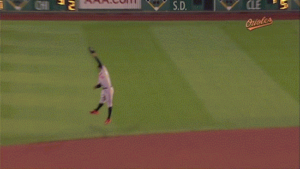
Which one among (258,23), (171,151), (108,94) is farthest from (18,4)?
(171,151)

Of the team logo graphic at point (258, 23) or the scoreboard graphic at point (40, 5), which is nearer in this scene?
the team logo graphic at point (258, 23)


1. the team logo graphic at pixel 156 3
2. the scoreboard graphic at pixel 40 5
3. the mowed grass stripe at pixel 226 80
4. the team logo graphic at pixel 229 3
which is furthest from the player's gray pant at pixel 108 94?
the team logo graphic at pixel 229 3

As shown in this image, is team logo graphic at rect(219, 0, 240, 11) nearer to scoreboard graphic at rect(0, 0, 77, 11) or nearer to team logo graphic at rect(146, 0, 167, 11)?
team logo graphic at rect(146, 0, 167, 11)

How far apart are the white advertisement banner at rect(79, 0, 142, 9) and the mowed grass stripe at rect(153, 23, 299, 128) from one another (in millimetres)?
3303

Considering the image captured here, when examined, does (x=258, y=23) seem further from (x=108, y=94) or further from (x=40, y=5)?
(x=108, y=94)

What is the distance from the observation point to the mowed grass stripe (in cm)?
1576

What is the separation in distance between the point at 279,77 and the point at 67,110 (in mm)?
6636

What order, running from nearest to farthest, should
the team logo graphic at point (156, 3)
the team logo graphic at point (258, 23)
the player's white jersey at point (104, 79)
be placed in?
the player's white jersey at point (104, 79), the team logo graphic at point (258, 23), the team logo graphic at point (156, 3)

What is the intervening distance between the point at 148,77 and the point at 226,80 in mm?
2307

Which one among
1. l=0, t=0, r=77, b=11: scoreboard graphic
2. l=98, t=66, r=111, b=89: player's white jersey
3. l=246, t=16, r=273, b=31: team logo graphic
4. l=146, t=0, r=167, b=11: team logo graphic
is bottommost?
l=246, t=16, r=273, b=31: team logo graphic

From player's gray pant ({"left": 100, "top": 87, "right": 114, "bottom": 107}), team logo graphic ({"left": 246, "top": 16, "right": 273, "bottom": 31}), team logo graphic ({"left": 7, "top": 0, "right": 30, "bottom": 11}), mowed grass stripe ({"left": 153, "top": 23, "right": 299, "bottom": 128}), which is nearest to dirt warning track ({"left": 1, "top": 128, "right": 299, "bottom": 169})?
player's gray pant ({"left": 100, "top": 87, "right": 114, "bottom": 107})

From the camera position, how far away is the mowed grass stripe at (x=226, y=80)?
620 inches

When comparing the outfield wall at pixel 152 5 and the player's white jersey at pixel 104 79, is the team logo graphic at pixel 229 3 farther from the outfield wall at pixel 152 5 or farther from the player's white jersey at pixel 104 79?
the player's white jersey at pixel 104 79

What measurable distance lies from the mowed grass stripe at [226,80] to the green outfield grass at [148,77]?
1.1 inches
